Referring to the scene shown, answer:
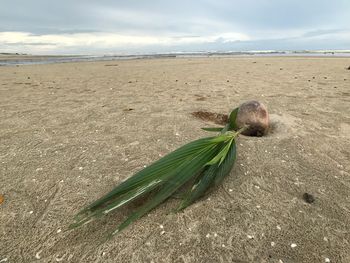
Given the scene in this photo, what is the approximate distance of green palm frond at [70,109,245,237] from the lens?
1.46 metres

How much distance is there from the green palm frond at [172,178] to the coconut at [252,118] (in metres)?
0.91

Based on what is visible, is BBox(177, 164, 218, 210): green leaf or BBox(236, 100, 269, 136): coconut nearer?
BBox(177, 164, 218, 210): green leaf

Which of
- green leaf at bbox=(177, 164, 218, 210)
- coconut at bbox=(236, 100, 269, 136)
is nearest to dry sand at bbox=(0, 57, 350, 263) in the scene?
green leaf at bbox=(177, 164, 218, 210)

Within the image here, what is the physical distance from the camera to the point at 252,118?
2.66 m

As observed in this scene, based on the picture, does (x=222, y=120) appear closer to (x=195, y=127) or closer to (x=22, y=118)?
(x=195, y=127)

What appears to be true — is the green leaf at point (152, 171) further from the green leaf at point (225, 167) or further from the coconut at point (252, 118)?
the coconut at point (252, 118)

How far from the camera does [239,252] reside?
1321mm

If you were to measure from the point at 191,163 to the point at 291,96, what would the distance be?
3582mm

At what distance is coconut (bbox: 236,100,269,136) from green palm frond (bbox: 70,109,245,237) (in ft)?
3.00

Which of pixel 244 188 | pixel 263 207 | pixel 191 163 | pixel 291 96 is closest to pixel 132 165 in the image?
pixel 191 163

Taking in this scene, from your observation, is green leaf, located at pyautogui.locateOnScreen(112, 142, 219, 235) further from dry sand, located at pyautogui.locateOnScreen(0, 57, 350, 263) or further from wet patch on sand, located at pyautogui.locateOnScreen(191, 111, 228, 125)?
wet patch on sand, located at pyautogui.locateOnScreen(191, 111, 228, 125)

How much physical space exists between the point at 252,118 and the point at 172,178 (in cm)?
142

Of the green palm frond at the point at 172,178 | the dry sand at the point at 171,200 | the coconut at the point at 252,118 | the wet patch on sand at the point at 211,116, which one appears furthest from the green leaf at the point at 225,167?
the wet patch on sand at the point at 211,116

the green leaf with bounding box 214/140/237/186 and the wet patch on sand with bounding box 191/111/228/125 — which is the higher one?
the green leaf with bounding box 214/140/237/186
